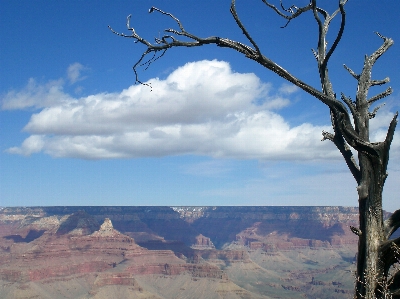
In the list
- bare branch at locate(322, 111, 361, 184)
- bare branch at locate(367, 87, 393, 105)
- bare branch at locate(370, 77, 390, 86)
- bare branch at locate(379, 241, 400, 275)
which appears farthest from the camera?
bare branch at locate(370, 77, 390, 86)

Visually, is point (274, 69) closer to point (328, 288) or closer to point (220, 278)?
point (220, 278)

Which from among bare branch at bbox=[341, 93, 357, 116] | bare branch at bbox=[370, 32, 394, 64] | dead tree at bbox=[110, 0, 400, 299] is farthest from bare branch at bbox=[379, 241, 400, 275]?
bare branch at bbox=[370, 32, 394, 64]

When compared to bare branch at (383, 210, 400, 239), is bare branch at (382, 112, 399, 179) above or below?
above

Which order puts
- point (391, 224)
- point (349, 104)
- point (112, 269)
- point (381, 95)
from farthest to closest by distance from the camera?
1. point (112, 269)
2. point (381, 95)
3. point (349, 104)
4. point (391, 224)

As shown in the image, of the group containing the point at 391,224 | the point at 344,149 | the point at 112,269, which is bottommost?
the point at 112,269

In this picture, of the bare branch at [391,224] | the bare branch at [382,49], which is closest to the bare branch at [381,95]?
the bare branch at [382,49]

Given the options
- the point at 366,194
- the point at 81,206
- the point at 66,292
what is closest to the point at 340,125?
the point at 366,194

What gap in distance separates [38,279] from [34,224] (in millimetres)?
60489

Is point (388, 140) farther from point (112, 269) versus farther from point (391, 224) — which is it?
point (112, 269)

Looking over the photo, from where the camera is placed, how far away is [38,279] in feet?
434

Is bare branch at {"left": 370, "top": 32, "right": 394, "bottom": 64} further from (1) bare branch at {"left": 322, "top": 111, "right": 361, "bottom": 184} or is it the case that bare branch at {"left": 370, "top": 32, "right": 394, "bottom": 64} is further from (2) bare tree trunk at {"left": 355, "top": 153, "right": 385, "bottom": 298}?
(2) bare tree trunk at {"left": 355, "top": 153, "right": 385, "bottom": 298}

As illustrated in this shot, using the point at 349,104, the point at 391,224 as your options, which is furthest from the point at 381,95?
the point at 391,224

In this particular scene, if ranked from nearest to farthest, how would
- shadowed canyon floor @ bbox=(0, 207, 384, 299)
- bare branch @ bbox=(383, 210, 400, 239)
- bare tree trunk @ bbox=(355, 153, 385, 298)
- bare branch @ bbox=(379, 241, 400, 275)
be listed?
1. bare branch @ bbox=(379, 241, 400, 275)
2. bare tree trunk @ bbox=(355, 153, 385, 298)
3. bare branch @ bbox=(383, 210, 400, 239)
4. shadowed canyon floor @ bbox=(0, 207, 384, 299)

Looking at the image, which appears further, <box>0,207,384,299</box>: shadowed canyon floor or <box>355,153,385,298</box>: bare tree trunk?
<box>0,207,384,299</box>: shadowed canyon floor
